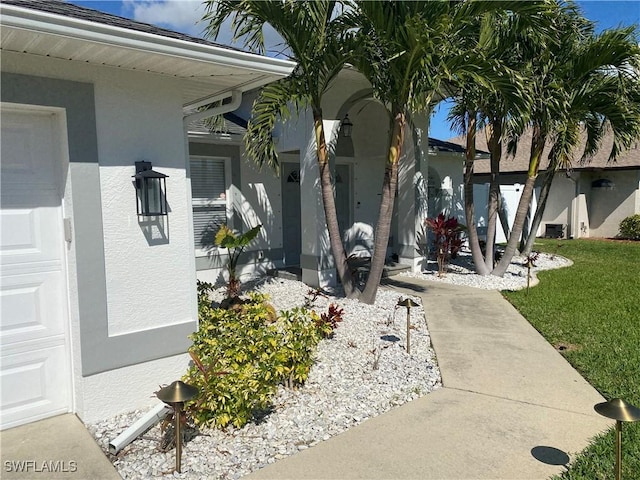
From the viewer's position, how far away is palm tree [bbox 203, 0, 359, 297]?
6473mm

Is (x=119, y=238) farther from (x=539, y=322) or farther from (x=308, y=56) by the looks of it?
(x=539, y=322)

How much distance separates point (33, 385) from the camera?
4.21m

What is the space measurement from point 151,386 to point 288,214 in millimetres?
7412

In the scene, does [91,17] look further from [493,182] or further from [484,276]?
[484,276]

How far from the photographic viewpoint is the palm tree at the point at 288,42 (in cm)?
647

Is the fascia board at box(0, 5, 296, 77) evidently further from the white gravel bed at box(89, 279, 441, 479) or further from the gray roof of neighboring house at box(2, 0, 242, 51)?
the white gravel bed at box(89, 279, 441, 479)

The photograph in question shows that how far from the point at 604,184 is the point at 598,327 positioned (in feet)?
56.4

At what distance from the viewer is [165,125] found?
15.0ft

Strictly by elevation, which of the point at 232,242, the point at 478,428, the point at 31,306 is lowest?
the point at 478,428

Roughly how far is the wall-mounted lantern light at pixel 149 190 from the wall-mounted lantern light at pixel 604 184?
22429 millimetres

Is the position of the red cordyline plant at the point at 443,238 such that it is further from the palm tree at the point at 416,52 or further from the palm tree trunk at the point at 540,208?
the palm tree at the point at 416,52

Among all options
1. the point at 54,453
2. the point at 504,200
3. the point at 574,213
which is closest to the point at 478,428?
the point at 54,453

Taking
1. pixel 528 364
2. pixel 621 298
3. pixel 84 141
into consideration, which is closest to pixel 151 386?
pixel 84 141

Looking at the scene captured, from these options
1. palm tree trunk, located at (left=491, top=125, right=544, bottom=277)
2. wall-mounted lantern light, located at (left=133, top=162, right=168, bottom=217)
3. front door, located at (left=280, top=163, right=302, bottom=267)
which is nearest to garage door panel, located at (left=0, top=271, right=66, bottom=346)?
wall-mounted lantern light, located at (left=133, top=162, right=168, bottom=217)
